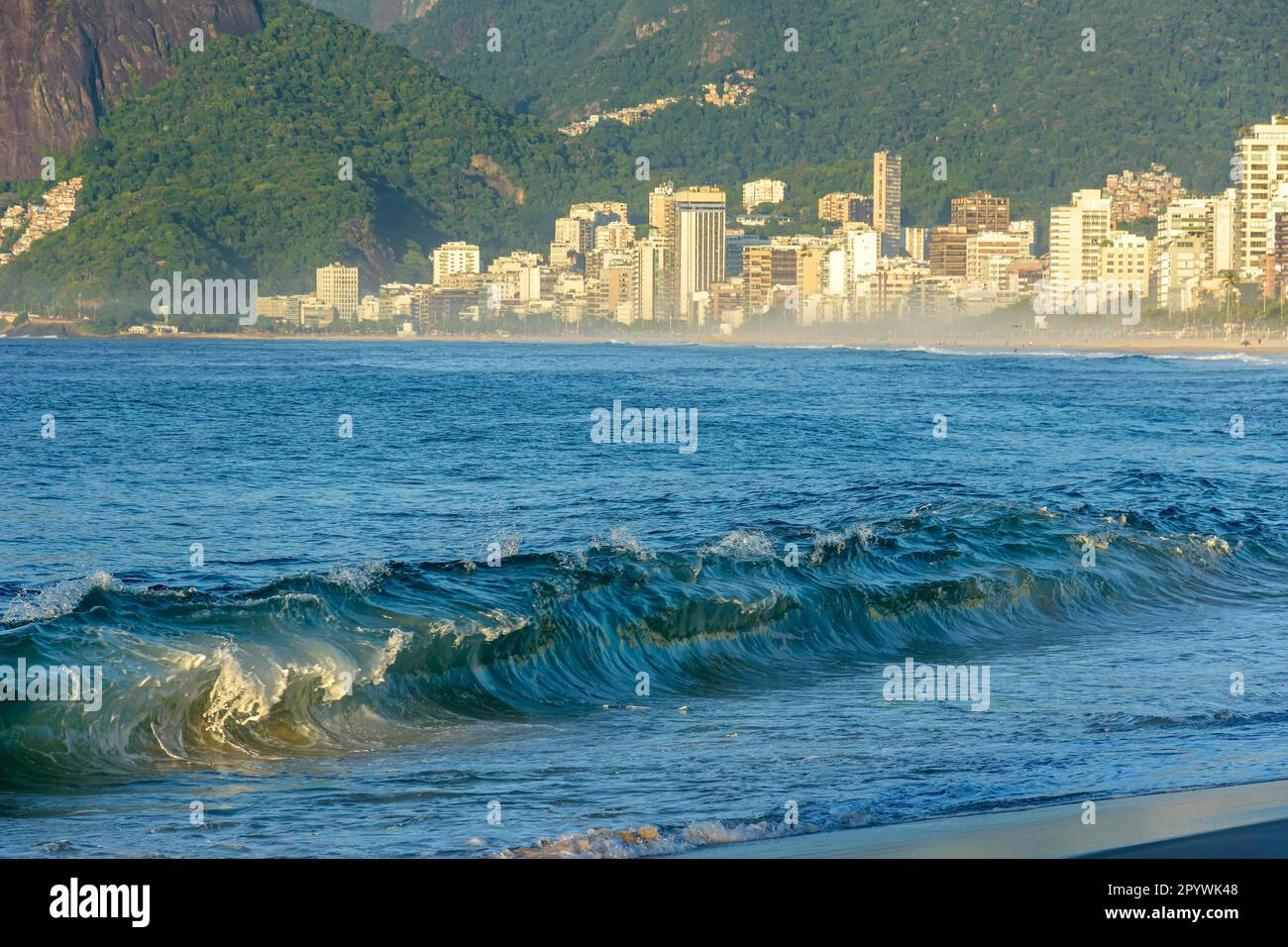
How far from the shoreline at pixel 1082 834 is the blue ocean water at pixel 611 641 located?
30 cm

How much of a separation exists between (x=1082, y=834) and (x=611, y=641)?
7.34 metres

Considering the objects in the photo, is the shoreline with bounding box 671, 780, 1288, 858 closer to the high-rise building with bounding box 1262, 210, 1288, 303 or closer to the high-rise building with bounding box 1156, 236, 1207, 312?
the high-rise building with bounding box 1262, 210, 1288, 303

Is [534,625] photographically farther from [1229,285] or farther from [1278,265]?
[1278,265]

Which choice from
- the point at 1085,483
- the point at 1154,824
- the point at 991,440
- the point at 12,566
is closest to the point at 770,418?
the point at 991,440

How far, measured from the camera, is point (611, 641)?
598 inches

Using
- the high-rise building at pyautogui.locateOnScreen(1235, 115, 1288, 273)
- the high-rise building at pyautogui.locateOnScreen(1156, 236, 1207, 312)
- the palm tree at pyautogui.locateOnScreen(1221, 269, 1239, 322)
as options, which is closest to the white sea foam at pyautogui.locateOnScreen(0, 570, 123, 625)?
the palm tree at pyautogui.locateOnScreen(1221, 269, 1239, 322)

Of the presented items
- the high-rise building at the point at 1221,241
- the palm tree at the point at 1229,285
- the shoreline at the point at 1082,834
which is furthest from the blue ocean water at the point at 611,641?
the high-rise building at the point at 1221,241

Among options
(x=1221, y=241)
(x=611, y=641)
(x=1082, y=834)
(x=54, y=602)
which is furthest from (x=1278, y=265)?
(x=1082, y=834)

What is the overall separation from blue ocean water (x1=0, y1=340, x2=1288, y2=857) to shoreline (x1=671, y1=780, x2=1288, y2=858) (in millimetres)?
305

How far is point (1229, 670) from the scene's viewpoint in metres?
13.9

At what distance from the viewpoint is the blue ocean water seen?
963 centimetres

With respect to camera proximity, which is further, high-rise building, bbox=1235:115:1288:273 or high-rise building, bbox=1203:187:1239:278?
high-rise building, bbox=1203:187:1239:278
